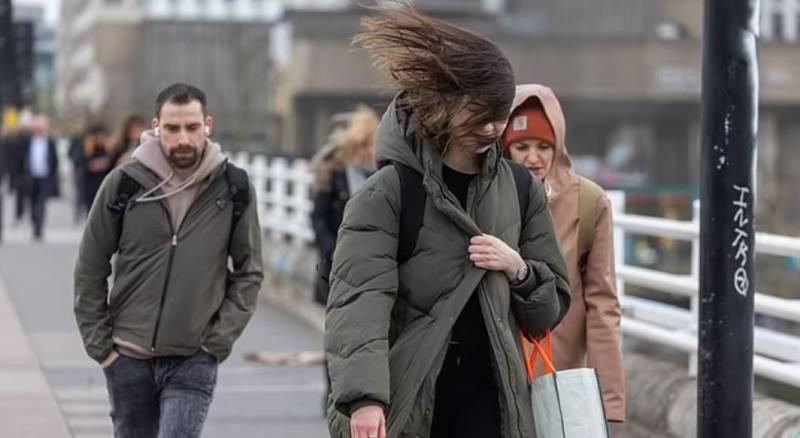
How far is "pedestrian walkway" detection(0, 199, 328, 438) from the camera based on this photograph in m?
9.85

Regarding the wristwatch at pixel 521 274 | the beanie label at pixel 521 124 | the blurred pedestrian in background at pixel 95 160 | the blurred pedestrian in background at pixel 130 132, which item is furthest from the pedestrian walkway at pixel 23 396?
the blurred pedestrian in background at pixel 95 160

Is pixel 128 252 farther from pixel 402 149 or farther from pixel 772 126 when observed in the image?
pixel 772 126

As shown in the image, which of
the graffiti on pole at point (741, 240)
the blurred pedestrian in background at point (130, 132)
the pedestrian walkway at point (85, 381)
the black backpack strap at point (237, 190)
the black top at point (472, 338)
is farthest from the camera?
the blurred pedestrian in background at point (130, 132)

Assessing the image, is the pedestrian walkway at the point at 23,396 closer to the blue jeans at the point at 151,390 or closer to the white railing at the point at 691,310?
the white railing at the point at 691,310

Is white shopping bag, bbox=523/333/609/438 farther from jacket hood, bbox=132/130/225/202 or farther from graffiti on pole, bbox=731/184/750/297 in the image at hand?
jacket hood, bbox=132/130/225/202

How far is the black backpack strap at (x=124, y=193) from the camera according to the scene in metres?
6.22

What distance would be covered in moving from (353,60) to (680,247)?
1147 inches

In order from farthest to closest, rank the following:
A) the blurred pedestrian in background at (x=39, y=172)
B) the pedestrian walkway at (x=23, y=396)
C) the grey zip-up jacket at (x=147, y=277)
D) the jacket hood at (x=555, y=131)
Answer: the blurred pedestrian in background at (x=39, y=172) < the pedestrian walkway at (x=23, y=396) < the grey zip-up jacket at (x=147, y=277) < the jacket hood at (x=555, y=131)

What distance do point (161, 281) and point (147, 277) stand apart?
0.05 metres

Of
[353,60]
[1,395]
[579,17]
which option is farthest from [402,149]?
[579,17]

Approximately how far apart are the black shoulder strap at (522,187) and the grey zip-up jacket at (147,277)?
183 centimetres

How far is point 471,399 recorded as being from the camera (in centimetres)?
451

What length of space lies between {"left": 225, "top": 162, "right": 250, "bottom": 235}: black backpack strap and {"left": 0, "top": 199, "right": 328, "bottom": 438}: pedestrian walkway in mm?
3371

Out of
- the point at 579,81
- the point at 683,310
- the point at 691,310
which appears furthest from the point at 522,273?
the point at 579,81
